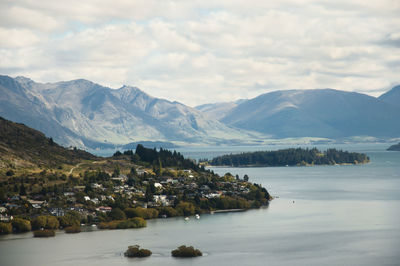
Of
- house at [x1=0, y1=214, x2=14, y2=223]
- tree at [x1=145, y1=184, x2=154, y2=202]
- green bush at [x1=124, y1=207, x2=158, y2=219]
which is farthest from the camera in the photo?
tree at [x1=145, y1=184, x2=154, y2=202]

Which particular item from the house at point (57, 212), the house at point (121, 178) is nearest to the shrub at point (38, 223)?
the house at point (57, 212)

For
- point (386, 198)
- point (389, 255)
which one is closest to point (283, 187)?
point (386, 198)

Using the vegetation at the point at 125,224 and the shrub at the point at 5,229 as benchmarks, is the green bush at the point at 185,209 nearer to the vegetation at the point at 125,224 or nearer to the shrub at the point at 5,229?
the vegetation at the point at 125,224

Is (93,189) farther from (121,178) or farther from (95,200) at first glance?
(121,178)

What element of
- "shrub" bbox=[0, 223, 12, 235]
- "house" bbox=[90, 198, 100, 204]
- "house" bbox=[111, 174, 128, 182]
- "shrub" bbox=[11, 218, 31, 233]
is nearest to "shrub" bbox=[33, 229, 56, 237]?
"shrub" bbox=[11, 218, 31, 233]

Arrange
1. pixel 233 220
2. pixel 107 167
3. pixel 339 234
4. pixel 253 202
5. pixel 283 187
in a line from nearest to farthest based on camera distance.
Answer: pixel 339 234, pixel 233 220, pixel 253 202, pixel 107 167, pixel 283 187

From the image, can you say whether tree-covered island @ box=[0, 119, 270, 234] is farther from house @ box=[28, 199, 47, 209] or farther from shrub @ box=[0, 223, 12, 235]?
house @ box=[28, 199, 47, 209]

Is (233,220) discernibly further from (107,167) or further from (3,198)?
(107,167)
